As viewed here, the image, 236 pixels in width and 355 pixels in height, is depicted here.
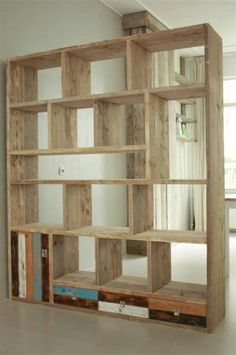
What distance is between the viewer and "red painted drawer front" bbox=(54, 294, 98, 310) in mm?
3078

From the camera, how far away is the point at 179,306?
110 inches

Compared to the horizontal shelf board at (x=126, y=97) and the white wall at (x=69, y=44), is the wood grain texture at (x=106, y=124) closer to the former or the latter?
the horizontal shelf board at (x=126, y=97)

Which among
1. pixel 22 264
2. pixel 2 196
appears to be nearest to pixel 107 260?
pixel 22 264

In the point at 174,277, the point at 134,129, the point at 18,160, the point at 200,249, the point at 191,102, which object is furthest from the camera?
the point at 191,102

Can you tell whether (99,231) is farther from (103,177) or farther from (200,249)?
(200,249)

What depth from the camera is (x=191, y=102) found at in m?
6.97

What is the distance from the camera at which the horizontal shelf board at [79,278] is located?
3173mm

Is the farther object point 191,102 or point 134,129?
point 191,102

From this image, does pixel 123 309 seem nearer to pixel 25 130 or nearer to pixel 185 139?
pixel 25 130

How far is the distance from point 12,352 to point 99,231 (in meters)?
1.03

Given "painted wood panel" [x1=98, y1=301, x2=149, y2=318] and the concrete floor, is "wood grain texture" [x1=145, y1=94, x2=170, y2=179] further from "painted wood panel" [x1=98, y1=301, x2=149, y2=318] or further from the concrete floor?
the concrete floor

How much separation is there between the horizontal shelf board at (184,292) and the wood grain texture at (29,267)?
1.04m

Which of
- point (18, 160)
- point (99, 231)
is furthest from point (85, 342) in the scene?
point (18, 160)

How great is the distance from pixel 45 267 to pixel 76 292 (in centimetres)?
33
